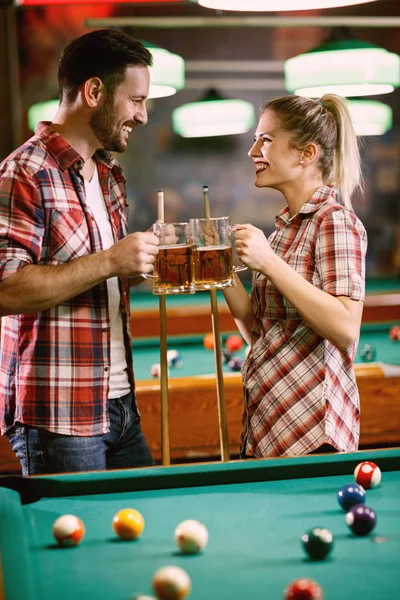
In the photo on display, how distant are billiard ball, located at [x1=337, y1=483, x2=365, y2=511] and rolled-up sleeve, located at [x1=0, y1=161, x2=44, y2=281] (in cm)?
101

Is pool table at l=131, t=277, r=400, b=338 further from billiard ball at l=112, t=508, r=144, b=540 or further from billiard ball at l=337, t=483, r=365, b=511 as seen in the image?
billiard ball at l=112, t=508, r=144, b=540

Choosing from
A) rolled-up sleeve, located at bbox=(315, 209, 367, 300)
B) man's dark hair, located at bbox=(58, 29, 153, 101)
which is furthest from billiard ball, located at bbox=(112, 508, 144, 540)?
man's dark hair, located at bbox=(58, 29, 153, 101)

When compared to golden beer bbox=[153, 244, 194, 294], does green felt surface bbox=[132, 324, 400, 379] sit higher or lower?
lower

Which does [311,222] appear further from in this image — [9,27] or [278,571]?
[9,27]

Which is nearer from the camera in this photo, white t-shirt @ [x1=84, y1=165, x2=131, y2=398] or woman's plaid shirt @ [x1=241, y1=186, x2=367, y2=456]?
woman's plaid shirt @ [x1=241, y1=186, x2=367, y2=456]

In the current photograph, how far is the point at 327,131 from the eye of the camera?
2.49 meters

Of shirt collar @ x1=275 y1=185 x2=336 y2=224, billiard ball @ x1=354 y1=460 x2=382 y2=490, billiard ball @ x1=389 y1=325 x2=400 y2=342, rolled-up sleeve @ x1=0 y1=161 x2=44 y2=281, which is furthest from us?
billiard ball @ x1=389 y1=325 x2=400 y2=342

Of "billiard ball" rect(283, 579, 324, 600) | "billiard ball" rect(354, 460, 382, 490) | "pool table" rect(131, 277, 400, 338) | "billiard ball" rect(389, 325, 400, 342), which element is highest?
"pool table" rect(131, 277, 400, 338)

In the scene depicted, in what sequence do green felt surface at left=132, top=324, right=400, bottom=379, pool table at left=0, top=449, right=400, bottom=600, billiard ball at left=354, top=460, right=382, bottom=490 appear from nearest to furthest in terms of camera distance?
pool table at left=0, top=449, right=400, bottom=600 < billiard ball at left=354, top=460, right=382, bottom=490 < green felt surface at left=132, top=324, right=400, bottom=379

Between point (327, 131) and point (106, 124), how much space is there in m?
0.66

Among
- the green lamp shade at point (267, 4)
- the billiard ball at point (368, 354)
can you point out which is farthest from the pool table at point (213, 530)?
the billiard ball at point (368, 354)

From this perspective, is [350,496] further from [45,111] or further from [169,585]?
[45,111]

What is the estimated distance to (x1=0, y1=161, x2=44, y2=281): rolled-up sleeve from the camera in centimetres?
218

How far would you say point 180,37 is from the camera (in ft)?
31.9
